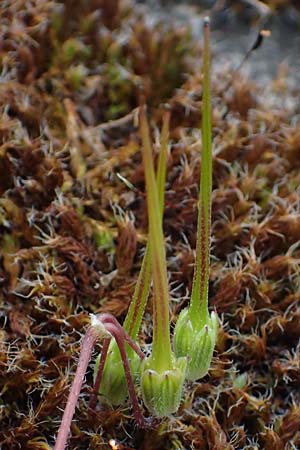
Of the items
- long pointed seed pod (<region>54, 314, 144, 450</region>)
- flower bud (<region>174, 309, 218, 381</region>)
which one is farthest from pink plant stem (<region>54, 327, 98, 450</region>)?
flower bud (<region>174, 309, 218, 381</region>)

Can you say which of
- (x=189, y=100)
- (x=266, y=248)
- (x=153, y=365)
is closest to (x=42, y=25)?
(x=189, y=100)

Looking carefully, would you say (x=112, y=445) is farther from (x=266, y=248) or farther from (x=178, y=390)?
(x=266, y=248)

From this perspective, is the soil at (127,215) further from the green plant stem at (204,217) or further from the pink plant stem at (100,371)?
the green plant stem at (204,217)

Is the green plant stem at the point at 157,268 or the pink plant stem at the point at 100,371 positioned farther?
the pink plant stem at the point at 100,371

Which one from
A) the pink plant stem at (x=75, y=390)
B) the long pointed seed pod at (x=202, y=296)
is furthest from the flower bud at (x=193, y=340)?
the pink plant stem at (x=75, y=390)

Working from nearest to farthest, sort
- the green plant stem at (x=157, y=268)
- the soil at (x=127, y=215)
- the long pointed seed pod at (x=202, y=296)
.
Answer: the green plant stem at (x=157, y=268) → the long pointed seed pod at (x=202, y=296) → the soil at (x=127, y=215)

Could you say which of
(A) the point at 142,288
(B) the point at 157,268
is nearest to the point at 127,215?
(A) the point at 142,288

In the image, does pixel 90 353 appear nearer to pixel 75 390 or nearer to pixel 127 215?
pixel 75 390
